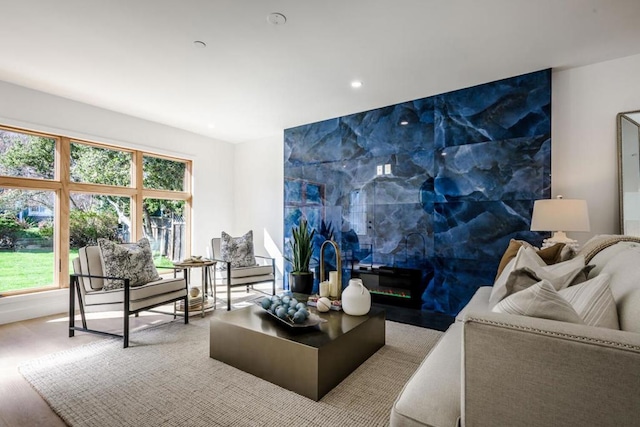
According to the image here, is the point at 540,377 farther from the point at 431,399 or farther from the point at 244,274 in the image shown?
the point at 244,274

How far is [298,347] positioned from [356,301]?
654 millimetres

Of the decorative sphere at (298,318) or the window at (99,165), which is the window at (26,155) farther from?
the decorative sphere at (298,318)

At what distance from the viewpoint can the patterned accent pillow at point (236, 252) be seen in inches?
172

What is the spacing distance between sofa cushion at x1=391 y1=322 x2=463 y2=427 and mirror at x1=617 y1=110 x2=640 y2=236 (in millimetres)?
2765

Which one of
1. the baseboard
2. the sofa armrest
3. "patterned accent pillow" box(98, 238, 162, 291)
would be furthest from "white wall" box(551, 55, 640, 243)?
the baseboard

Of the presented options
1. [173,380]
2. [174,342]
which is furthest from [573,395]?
[174,342]

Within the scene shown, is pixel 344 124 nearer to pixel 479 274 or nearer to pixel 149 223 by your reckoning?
pixel 479 274

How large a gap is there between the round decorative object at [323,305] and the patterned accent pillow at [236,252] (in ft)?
7.16

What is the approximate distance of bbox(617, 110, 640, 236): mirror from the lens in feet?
9.23

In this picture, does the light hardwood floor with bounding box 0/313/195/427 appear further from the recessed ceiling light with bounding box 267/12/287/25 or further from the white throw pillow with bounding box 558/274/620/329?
the recessed ceiling light with bounding box 267/12/287/25

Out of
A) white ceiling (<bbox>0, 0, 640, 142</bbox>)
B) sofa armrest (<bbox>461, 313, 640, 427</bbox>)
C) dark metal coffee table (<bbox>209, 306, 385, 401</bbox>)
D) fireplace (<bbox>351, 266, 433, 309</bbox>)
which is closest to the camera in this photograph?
sofa armrest (<bbox>461, 313, 640, 427</bbox>)

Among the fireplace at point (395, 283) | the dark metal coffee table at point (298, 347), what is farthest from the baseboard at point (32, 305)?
the fireplace at point (395, 283)

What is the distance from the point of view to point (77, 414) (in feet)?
5.73

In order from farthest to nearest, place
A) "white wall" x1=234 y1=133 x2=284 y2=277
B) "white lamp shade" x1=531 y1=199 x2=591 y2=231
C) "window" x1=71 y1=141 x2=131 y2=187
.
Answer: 1. "white wall" x1=234 y1=133 x2=284 y2=277
2. "window" x1=71 y1=141 x2=131 y2=187
3. "white lamp shade" x1=531 y1=199 x2=591 y2=231
